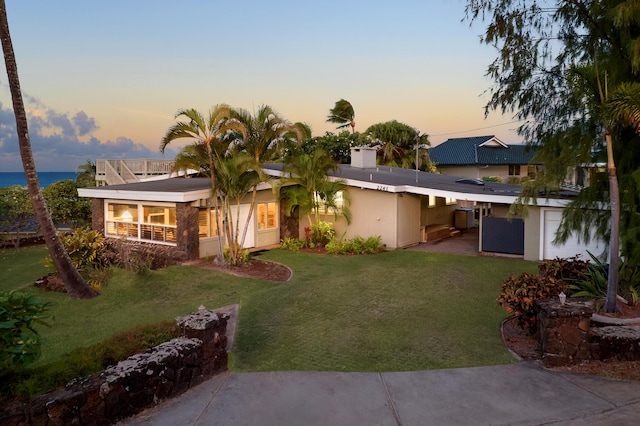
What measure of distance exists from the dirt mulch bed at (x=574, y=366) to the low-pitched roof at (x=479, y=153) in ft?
111

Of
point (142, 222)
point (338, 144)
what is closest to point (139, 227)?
point (142, 222)

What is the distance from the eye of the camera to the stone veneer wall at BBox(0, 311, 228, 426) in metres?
Answer: 4.52

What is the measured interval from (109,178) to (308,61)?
10.8 meters

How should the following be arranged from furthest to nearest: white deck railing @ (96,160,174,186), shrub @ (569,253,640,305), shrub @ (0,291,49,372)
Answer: white deck railing @ (96,160,174,186)
shrub @ (569,253,640,305)
shrub @ (0,291,49,372)

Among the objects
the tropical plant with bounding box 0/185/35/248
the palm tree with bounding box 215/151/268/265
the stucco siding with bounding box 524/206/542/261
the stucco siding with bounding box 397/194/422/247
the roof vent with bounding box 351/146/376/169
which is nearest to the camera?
the palm tree with bounding box 215/151/268/265

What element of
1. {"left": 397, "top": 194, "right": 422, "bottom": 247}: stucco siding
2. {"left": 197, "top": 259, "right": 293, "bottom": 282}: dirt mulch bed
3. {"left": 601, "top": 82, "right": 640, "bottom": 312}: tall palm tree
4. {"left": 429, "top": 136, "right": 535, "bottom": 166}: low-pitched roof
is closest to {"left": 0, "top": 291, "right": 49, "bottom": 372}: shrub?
{"left": 601, "top": 82, "right": 640, "bottom": 312}: tall palm tree

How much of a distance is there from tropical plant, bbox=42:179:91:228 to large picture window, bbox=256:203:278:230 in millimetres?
8931

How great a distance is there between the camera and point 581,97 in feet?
26.3

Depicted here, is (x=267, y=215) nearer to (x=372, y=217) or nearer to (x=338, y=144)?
(x=372, y=217)

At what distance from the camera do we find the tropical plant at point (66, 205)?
819 inches

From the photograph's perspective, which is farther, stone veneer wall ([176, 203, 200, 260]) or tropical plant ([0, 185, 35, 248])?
tropical plant ([0, 185, 35, 248])

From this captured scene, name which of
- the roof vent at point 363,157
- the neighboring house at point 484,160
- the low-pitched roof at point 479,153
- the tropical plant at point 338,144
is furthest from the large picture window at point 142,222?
the low-pitched roof at point 479,153

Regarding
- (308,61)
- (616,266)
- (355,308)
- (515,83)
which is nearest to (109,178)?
(308,61)

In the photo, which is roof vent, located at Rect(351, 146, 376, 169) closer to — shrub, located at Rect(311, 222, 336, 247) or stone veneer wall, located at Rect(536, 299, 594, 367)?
shrub, located at Rect(311, 222, 336, 247)
